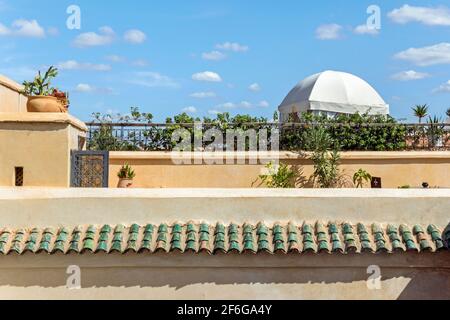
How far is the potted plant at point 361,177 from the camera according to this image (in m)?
12.3

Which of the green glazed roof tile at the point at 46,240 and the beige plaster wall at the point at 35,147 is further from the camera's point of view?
the beige plaster wall at the point at 35,147

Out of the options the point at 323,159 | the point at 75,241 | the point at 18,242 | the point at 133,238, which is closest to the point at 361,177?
the point at 323,159

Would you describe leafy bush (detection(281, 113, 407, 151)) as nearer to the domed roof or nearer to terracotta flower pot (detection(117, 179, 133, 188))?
terracotta flower pot (detection(117, 179, 133, 188))

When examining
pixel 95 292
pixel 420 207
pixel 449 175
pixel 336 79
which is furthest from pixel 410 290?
pixel 336 79

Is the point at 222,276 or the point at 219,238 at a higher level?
the point at 219,238

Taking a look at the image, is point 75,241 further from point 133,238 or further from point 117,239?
point 133,238

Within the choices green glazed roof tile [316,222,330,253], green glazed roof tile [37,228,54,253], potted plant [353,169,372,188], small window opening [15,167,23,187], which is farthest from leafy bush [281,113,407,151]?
green glazed roof tile [37,228,54,253]

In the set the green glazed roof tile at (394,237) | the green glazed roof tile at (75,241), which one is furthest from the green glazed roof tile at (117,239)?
the green glazed roof tile at (394,237)

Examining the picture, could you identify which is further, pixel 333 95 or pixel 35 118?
pixel 333 95

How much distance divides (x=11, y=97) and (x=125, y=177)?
3.07 m

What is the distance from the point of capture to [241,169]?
1217 cm

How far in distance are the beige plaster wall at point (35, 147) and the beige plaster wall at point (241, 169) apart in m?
3.23

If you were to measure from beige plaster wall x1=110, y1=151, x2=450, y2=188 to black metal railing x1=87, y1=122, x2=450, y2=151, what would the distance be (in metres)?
1.03

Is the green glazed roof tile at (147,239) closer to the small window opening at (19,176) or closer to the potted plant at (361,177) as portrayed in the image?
the small window opening at (19,176)
